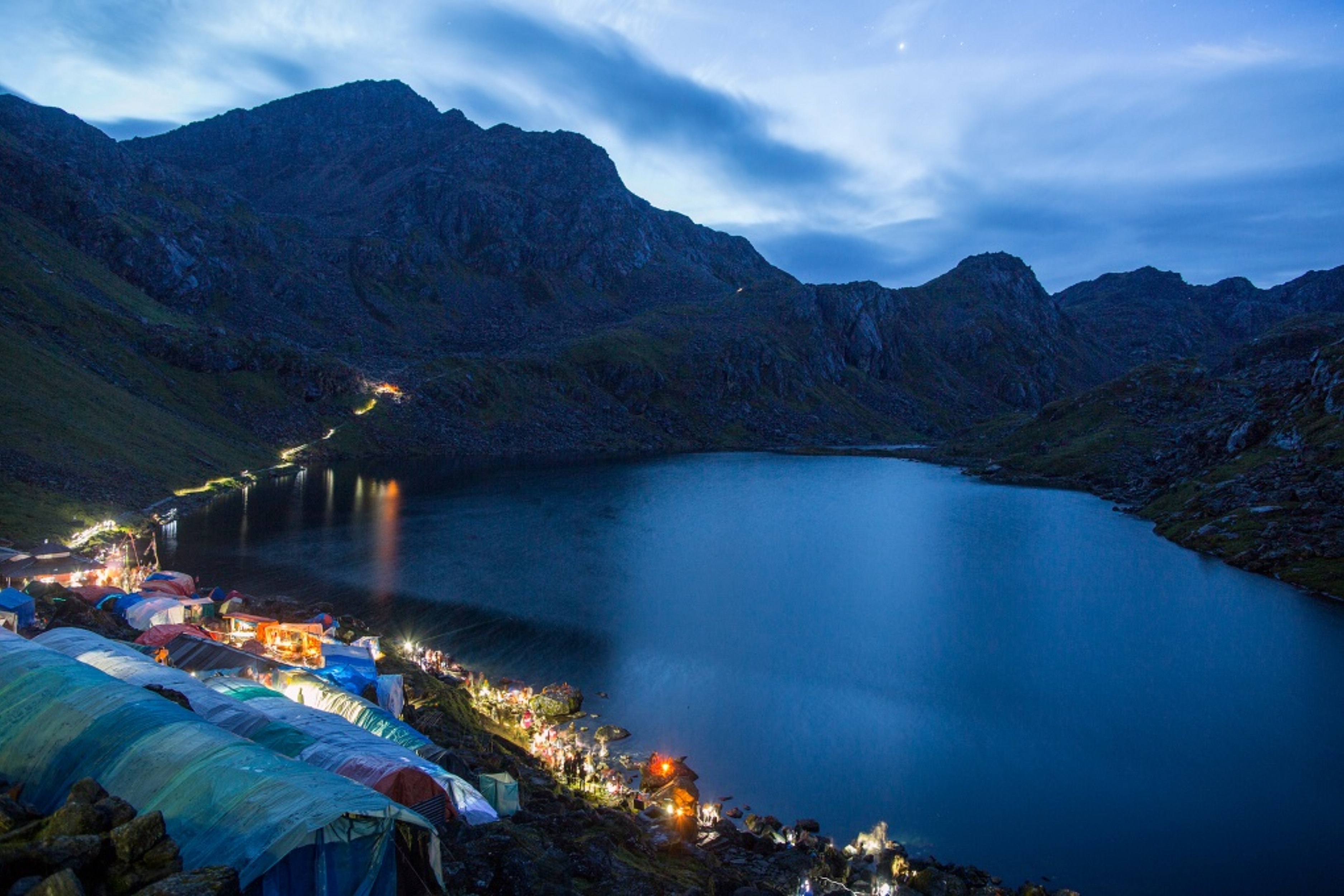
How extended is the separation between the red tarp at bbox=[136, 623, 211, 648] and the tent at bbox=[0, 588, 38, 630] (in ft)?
15.5

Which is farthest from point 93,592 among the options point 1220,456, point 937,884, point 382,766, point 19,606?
point 1220,456

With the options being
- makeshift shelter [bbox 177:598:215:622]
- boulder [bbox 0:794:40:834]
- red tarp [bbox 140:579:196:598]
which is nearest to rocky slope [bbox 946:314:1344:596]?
boulder [bbox 0:794:40:834]

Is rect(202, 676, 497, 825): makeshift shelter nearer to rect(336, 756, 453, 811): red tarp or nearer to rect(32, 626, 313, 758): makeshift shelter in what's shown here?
rect(336, 756, 453, 811): red tarp

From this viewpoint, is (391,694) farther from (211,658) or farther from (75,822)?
(75,822)

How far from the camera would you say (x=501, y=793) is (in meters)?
23.2

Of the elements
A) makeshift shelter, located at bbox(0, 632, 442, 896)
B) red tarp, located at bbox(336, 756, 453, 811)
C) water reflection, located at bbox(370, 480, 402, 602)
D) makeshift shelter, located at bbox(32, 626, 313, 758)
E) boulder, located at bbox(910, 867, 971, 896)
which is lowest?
boulder, located at bbox(910, 867, 971, 896)

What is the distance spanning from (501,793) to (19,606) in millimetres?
28598

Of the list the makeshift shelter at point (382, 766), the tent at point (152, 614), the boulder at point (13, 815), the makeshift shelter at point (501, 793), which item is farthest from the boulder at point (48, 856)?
the tent at point (152, 614)

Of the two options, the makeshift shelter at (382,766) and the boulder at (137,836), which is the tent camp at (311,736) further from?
the boulder at (137,836)

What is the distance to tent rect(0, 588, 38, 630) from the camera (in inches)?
1362

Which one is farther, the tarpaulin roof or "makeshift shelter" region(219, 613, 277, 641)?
"makeshift shelter" region(219, 613, 277, 641)

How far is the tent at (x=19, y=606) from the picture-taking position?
34.6m

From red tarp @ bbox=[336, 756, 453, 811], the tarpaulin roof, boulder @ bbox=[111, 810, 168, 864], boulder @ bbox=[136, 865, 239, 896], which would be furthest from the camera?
the tarpaulin roof

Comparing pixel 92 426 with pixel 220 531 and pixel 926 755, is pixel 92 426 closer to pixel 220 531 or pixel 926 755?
pixel 220 531
